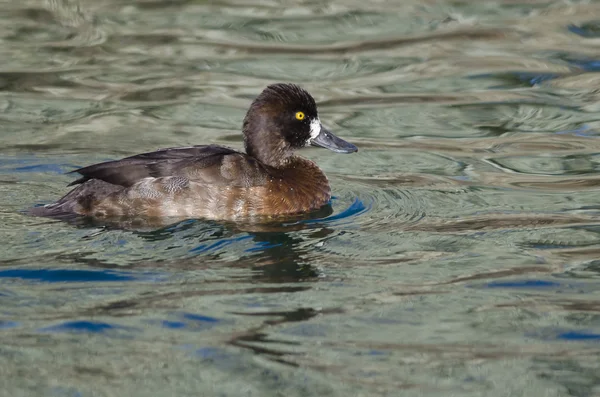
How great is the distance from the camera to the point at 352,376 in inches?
204

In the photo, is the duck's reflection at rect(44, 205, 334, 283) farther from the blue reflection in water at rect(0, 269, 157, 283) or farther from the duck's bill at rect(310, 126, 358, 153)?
the duck's bill at rect(310, 126, 358, 153)

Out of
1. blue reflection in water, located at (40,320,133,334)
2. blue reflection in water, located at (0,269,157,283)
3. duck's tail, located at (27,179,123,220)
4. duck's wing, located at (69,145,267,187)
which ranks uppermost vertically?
duck's wing, located at (69,145,267,187)

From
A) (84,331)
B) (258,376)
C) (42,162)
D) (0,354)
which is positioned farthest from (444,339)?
(42,162)

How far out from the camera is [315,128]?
28.5 feet

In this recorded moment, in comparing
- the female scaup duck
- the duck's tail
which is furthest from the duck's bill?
the duck's tail

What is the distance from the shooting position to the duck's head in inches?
332

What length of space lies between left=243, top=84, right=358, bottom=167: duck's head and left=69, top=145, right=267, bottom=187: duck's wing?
0.49 m

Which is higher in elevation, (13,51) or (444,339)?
(13,51)

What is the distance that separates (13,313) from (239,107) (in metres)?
5.73

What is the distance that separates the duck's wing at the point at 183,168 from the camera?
7.74 m

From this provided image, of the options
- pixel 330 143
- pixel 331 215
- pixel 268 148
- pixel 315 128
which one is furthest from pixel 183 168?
pixel 330 143

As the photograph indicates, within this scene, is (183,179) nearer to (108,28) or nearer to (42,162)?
(42,162)

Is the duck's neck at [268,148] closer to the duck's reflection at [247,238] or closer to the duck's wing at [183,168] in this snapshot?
the duck's wing at [183,168]

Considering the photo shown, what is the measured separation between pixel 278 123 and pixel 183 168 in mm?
999
